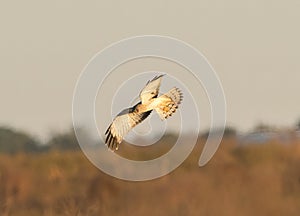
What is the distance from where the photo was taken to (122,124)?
29.4 ft

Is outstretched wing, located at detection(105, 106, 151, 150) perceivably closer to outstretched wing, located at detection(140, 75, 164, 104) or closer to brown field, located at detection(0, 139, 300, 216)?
outstretched wing, located at detection(140, 75, 164, 104)

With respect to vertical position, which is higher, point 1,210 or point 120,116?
point 120,116

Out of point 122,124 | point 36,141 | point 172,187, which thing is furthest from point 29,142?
point 122,124

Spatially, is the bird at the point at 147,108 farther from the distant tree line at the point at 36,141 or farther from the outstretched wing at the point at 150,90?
the distant tree line at the point at 36,141

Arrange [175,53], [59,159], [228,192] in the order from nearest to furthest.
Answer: [175,53] < [228,192] < [59,159]

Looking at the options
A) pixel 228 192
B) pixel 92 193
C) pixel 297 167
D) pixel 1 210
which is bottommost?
pixel 1 210

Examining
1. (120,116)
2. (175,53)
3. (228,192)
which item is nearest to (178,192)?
(228,192)

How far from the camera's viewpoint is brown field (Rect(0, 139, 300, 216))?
16.9 m

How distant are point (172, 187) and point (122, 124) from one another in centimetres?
983

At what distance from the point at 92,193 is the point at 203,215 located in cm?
323

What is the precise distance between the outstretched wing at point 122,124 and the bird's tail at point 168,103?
0.13m

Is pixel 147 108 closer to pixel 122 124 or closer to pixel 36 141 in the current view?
pixel 122 124

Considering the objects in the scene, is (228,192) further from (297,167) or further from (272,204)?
(297,167)

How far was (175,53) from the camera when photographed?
10227 millimetres
